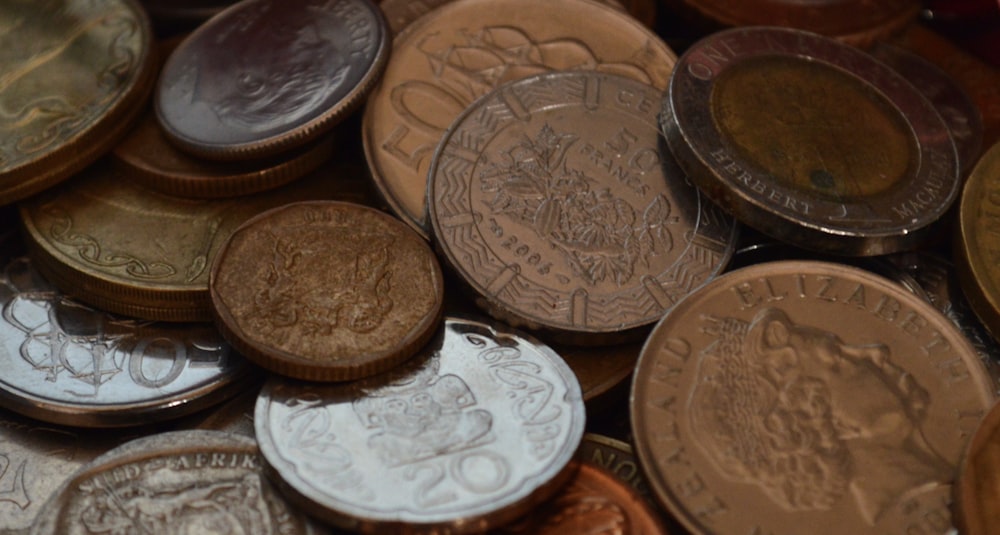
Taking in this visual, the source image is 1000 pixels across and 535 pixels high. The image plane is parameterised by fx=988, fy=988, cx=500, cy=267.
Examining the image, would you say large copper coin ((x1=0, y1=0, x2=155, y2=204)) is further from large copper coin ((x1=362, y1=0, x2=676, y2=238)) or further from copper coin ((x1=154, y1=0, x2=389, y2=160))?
large copper coin ((x1=362, y1=0, x2=676, y2=238))

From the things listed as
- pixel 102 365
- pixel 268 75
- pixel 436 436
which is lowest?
pixel 102 365

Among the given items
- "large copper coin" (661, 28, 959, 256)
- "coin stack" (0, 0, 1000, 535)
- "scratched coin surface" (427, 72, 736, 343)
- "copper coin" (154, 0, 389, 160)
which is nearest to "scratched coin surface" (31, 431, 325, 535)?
"coin stack" (0, 0, 1000, 535)

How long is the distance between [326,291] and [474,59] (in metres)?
0.82

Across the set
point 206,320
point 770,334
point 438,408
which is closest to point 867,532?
point 770,334

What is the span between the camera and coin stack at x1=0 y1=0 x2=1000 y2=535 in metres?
1.88

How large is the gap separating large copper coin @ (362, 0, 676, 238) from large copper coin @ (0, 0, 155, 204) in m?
0.64

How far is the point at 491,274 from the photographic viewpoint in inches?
85.0

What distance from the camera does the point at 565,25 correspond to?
264cm

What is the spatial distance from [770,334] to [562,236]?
50cm

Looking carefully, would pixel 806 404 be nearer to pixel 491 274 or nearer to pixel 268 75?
pixel 491 274

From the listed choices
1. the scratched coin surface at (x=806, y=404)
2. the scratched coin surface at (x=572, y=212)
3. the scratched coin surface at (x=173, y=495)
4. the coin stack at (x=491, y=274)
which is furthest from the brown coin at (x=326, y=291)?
the scratched coin surface at (x=806, y=404)

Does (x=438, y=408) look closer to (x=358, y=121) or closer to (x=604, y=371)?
(x=604, y=371)

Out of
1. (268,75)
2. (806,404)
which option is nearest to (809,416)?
(806,404)

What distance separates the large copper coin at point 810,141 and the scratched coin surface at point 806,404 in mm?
120
